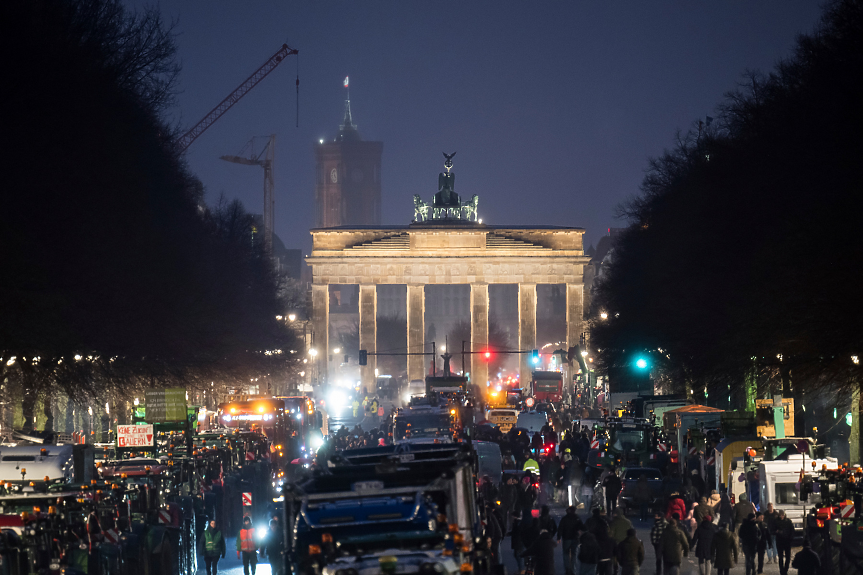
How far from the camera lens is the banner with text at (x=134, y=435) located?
3222 centimetres

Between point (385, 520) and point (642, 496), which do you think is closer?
point (385, 520)

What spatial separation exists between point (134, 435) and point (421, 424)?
13.7 m

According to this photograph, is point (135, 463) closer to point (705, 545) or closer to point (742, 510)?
point (705, 545)

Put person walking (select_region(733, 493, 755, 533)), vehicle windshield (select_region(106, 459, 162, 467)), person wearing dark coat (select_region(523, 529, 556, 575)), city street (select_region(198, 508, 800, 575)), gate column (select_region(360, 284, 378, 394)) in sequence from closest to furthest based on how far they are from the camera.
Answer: person wearing dark coat (select_region(523, 529, 556, 575)) → city street (select_region(198, 508, 800, 575)) → person walking (select_region(733, 493, 755, 533)) → vehicle windshield (select_region(106, 459, 162, 467)) → gate column (select_region(360, 284, 378, 394))

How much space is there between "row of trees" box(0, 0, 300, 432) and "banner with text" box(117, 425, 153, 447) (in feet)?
4.98

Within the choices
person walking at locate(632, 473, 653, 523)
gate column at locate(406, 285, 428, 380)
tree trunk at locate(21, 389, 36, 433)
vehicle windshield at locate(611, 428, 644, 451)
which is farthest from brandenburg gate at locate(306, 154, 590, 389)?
person walking at locate(632, 473, 653, 523)

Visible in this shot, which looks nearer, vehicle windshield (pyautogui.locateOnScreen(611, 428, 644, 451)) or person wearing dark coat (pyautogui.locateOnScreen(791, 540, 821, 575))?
person wearing dark coat (pyautogui.locateOnScreen(791, 540, 821, 575))

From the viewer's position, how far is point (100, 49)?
1210 inches

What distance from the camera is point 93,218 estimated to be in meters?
29.2

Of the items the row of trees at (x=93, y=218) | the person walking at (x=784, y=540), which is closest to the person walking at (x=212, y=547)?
the row of trees at (x=93, y=218)

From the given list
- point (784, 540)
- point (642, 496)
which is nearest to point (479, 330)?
point (642, 496)

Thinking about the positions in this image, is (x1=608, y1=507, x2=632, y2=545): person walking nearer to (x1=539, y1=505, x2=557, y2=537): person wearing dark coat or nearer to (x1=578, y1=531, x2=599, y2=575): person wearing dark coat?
(x1=539, y1=505, x2=557, y2=537): person wearing dark coat

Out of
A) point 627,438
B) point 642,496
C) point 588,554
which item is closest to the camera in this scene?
point 588,554

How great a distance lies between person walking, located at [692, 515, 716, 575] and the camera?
2277cm
